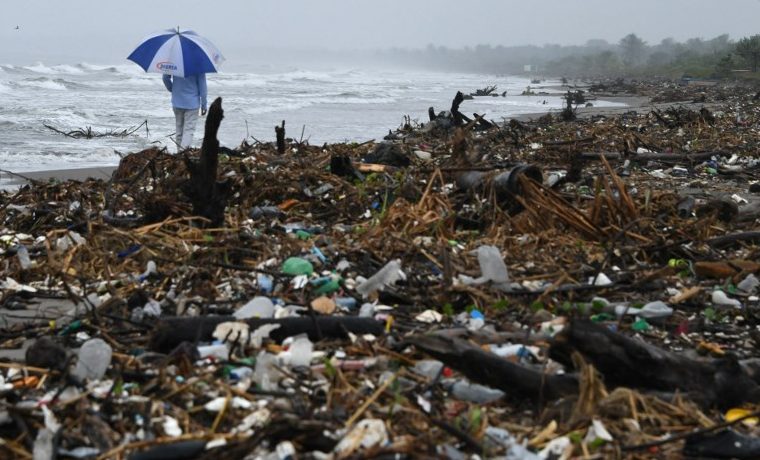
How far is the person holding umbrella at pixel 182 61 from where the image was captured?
30.4 feet

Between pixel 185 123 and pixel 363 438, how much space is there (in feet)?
28.7

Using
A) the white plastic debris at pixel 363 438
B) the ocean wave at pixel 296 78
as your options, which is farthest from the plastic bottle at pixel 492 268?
the ocean wave at pixel 296 78

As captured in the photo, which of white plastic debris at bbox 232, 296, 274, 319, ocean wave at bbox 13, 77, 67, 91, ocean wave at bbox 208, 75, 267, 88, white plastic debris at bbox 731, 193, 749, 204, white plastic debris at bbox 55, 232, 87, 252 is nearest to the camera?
white plastic debris at bbox 232, 296, 274, 319

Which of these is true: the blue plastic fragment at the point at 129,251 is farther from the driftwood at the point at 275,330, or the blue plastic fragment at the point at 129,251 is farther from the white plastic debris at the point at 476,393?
the white plastic debris at the point at 476,393

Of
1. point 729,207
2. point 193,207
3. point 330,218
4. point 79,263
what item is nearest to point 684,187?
point 729,207

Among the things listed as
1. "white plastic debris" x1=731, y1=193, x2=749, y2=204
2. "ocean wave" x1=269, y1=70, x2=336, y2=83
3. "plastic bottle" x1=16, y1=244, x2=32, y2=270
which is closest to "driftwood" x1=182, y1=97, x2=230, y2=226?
"plastic bottle" x1=16, y1=244, x2=32, y2=270

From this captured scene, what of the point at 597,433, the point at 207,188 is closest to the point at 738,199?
the point at 207,188

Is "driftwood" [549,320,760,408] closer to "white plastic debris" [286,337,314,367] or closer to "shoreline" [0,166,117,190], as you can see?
"white plastic debris" [286,337,314,367]

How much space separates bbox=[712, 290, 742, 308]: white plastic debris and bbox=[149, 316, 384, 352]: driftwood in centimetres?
170

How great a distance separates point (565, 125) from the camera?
12742mm

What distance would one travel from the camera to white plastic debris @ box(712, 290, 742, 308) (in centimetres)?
346

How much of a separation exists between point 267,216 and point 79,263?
1428 millimetres

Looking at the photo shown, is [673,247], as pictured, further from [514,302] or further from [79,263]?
[79,263]

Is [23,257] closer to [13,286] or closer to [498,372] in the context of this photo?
[13,286]
